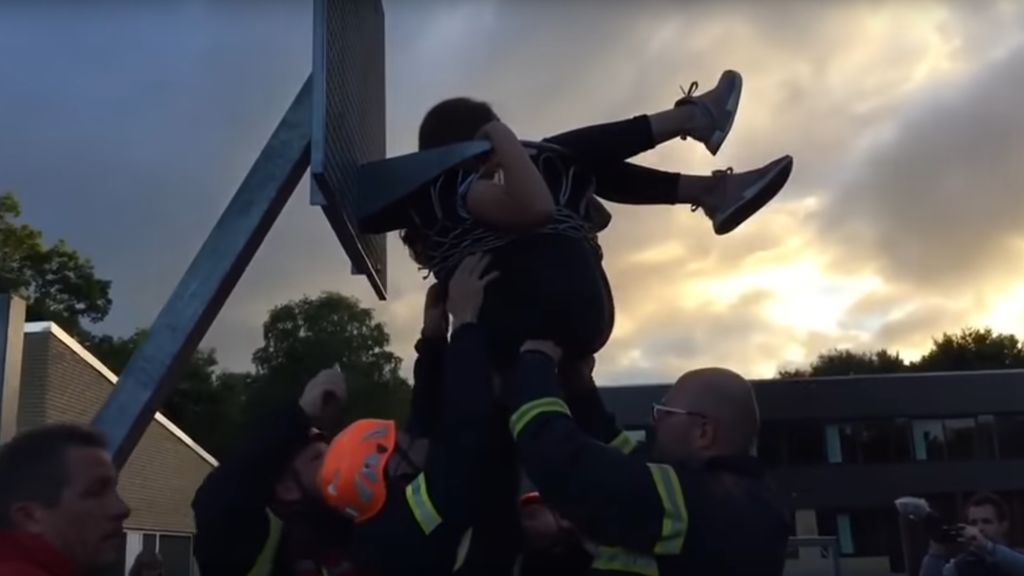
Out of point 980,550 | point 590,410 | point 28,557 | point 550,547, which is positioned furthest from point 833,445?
point 28,557

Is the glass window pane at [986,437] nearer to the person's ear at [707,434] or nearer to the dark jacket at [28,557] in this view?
the person's ear at [707,434]

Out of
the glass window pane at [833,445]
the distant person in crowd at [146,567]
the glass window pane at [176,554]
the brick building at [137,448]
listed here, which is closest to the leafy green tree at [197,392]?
the brick building at [137,448]

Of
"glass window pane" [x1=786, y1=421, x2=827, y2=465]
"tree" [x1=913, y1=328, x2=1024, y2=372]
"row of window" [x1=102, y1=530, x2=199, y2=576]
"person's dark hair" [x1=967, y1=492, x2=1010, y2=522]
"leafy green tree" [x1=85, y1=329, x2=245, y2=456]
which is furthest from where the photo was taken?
"tree" [x1=913, y1=328, x2=1024, y2=372]

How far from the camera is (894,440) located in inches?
1511

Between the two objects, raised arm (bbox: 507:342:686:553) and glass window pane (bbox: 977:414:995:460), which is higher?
glass window pane (bbox: 977:414:995:460)

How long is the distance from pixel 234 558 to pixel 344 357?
1918cm

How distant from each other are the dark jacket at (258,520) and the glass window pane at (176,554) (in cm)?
2400

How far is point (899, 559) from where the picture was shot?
35.2 meters

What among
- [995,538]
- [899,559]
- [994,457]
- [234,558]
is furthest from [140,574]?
[994,457]

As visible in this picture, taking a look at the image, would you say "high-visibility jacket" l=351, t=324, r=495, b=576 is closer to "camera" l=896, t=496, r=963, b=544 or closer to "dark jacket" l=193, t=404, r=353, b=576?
"dark jacket" l=193, t=404, r=353, b=576

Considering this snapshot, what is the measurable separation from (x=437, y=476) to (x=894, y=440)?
126 feet

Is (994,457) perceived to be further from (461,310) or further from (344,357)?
(461,310)

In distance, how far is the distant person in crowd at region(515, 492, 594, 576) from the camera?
344cm

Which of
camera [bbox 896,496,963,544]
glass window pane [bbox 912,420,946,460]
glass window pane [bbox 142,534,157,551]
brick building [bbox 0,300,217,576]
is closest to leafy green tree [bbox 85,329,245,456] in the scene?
brick building [bbox 0,300,217,576]
